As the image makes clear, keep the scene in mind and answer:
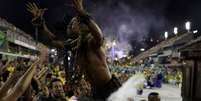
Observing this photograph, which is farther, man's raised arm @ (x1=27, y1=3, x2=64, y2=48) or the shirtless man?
man's raised arm @ (x1=27, y1=3, x2=64, y2=48)

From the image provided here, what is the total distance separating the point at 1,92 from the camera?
7.54 ft

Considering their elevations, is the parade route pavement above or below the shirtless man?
below

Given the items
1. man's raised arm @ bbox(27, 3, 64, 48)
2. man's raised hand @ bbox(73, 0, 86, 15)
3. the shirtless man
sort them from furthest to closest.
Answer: man's raised arm @ bbox(27, 3, 64, 48), the shirtless man, man's raised hand @ bbox(73, 0, 86, 15)

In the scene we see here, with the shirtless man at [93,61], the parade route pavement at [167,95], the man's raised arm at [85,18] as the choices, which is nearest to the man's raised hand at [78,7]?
the man's raised arm at [85,18]

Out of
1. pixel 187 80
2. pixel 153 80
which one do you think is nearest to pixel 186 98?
pixel 187 80

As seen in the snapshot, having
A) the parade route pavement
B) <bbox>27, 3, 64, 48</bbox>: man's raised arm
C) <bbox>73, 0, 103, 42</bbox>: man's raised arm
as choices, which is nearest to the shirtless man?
<bbox>73, 0, 103, 42</bbox>: man's raised arm

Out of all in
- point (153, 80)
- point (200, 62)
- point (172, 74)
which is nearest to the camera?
point (200, 62)

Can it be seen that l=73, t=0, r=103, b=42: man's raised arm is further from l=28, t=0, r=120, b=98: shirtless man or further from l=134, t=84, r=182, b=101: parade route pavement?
l=134, t=84, r=182, b=101: parade route pavement

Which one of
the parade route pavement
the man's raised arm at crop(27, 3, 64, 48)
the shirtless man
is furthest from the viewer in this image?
the parade route pavement

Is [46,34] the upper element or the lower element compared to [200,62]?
upper

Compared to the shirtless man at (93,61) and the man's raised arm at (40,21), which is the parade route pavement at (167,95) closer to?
the man's raised arm at (40,21)

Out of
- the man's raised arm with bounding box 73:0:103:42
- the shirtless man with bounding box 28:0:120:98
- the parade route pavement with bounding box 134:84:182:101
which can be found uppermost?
the man's raised arm with bounding box 73:0:103:42

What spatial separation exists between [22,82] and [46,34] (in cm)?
399

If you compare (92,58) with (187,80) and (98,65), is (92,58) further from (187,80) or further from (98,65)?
(187,80)
